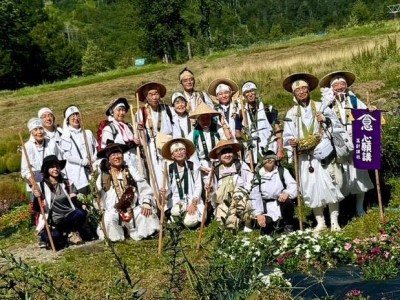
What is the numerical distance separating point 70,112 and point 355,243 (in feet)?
15.0

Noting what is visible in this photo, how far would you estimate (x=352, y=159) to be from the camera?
864 centimetres

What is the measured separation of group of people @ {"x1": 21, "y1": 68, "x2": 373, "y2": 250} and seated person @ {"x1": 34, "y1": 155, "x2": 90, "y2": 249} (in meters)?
0.01

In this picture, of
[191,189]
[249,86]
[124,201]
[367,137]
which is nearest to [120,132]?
[124,201]

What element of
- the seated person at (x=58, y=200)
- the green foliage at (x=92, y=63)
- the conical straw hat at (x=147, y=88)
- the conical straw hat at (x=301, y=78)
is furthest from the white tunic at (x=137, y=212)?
the green foliage at (x=92, y=63)

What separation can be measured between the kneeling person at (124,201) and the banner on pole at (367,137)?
2925 millimetres

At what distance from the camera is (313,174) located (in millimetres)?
8445

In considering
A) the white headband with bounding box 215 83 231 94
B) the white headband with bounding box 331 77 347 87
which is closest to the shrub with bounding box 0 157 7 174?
the white headband with bounding box 215 83 231 94

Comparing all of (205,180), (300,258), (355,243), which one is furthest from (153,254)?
(355,243)

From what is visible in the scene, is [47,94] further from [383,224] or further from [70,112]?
[383,224]

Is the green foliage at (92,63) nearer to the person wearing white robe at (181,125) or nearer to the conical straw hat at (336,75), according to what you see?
the person wearing white robe at (181,125)

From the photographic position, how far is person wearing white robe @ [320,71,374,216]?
856 centimetres

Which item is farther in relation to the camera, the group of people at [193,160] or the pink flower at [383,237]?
the group of people at [193,160]

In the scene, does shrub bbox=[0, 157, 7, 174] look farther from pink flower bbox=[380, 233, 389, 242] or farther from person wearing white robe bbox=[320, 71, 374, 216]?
pink flower bbox=[380, 233, 389, 242]

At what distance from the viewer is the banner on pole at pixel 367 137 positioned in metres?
7.91
